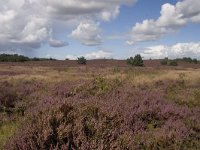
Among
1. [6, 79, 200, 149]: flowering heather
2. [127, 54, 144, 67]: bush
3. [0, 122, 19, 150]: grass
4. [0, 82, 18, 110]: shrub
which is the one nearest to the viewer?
[6, 79, 200, 149]: flowering heather

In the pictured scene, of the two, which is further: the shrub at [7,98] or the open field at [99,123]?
the shrub at [7,98]

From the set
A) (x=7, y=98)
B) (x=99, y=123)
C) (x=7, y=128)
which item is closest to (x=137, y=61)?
(x=7, y=98)

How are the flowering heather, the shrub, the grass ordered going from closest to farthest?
the flowering heather < the grass < the shrub

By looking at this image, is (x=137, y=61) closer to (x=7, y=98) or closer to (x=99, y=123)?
(x=7, y=98)

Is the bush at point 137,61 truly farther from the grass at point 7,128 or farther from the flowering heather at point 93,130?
the grass at point 7,128

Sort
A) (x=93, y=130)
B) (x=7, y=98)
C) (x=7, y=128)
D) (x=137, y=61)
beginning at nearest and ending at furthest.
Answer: (x=93, y=130)
(x=7, y=128)
(x=7, y=98)
(x=137, y=61)

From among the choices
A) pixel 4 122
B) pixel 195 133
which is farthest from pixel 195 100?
pixel 4 122

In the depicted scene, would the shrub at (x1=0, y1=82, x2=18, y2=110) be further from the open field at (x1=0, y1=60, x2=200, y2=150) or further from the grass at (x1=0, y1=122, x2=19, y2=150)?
the grass at (x1=0, y1=122, x2=19, y2=150)

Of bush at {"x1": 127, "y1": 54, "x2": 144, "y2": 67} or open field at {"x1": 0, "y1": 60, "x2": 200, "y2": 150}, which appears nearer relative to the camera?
open field at {"x1": 0, "y1": 60, "x2": 200, "y2": 150}

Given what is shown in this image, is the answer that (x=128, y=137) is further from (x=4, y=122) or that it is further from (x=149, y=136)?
(x=4, y=122)

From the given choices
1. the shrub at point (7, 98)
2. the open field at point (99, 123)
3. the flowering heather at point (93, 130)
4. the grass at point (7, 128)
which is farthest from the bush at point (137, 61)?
the grass at point (7, 128)

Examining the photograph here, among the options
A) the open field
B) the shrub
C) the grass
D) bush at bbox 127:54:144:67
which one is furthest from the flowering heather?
bush at bbox 127:54:144:67

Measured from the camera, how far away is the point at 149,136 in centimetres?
755

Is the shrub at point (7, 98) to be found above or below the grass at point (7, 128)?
above
